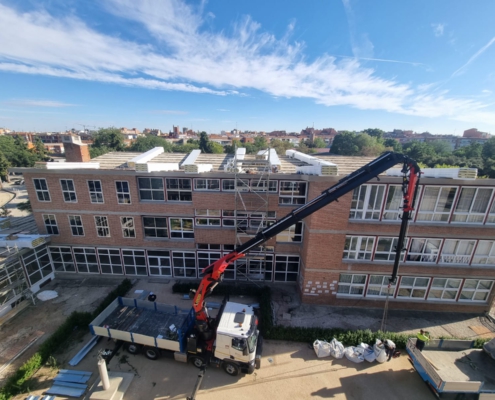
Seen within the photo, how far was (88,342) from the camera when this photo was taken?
38.8 feet

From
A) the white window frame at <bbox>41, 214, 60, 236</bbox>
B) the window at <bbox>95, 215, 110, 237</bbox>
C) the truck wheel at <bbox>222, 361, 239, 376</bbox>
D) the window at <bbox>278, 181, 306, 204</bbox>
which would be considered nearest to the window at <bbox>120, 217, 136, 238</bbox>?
the window at <bbox>95, 215, 110, 237</bbox>

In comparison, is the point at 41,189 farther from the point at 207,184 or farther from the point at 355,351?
the point at 355,351

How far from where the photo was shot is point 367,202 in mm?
13305

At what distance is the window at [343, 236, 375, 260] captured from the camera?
13945 millimetres

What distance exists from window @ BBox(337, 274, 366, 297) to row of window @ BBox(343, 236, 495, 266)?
1400mm

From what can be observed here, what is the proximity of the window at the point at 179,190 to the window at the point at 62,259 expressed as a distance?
9.06 meters

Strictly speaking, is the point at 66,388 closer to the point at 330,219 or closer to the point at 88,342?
the point at 88,342

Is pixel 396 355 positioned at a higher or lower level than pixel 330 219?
lower

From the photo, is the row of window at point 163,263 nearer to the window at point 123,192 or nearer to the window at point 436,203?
the window at point 123,192

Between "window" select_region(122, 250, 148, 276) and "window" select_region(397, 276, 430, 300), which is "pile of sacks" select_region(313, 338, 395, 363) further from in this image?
"window" select_region(122, 250, 148, 276)

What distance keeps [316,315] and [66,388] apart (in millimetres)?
12469

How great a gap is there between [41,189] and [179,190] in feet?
30.5

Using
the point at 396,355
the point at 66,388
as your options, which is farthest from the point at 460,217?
the point at 66,388

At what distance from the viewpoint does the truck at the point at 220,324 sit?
955cm
